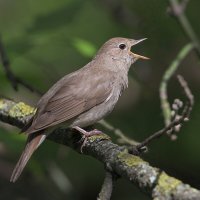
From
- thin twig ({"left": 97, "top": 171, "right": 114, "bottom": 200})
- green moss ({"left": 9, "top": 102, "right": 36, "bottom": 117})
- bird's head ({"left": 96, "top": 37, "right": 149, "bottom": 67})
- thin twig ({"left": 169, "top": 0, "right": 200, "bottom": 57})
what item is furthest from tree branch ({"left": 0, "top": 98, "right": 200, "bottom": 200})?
bird's head ({"left": 96, "top": 37, "right": 149, "bottom": 67})

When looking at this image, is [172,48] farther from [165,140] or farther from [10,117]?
[10,117]

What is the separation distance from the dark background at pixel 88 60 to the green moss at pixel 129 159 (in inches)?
62.1

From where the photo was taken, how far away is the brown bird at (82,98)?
538 centimetres

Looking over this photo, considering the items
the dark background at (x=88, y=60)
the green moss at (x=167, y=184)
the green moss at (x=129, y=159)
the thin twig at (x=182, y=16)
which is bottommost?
the dark background at (x=88, y=60)

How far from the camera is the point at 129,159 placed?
13.4ft

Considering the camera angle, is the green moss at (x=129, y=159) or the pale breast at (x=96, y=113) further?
the pale breast at (x=96, y=113)

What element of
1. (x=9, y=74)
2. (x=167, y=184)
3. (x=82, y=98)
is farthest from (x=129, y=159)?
(x=9, y=74)

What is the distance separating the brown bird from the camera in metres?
5.38

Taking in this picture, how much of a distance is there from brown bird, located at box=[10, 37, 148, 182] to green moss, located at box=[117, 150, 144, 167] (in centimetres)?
102

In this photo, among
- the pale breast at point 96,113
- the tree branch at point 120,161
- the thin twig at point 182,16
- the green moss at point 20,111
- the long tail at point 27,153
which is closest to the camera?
the tree branch at point 120,161

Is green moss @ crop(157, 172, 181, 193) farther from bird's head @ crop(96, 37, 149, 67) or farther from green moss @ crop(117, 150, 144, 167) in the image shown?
bird's head @ crop(96, 37, 149, 67)

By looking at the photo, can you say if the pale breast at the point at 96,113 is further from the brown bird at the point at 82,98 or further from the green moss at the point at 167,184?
the green moss at the point at 167,184

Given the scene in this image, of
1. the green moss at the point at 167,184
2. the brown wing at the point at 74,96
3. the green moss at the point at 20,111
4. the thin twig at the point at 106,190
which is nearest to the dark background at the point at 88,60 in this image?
the green moss at the point at 20,111

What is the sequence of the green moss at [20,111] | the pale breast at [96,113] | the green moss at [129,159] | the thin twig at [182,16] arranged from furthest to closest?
1. the pale breast at [96,113]
2. the green moss at [20,111]
3. the thin twig at [182,16]
4. the green moss at [129,159]
